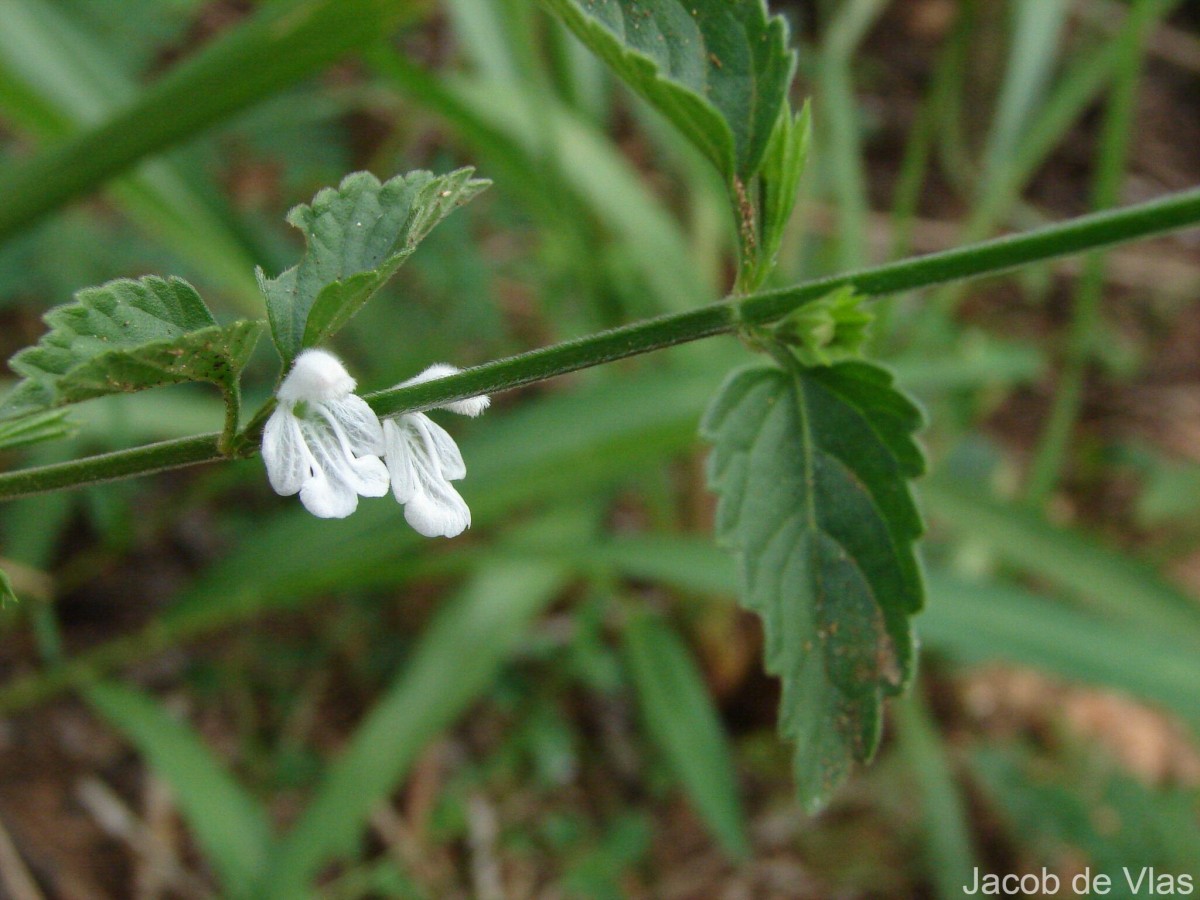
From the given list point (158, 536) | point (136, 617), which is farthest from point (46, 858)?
point (158, 536)

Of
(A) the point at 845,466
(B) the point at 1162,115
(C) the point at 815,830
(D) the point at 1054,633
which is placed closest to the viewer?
(A) the point at 845,466

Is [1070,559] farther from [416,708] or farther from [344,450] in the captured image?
[344,450]

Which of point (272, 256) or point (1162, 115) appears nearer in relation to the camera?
point (272, 256)

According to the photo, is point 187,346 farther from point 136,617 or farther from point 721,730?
point 721,730

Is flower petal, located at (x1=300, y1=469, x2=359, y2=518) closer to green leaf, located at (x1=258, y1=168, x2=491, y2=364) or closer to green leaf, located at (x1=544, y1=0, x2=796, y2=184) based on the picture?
green leaf, located at (x1=258, y1=168, x2=491, y2=364)

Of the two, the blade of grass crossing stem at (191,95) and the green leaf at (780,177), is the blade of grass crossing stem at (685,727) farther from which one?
the green leaf at (780,177)

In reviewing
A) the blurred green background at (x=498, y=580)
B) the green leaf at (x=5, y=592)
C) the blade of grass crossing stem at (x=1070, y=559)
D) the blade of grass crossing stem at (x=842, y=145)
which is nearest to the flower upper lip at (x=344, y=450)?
the green leaf at (x=5, y=592)
